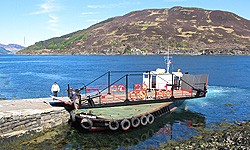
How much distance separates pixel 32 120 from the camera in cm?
1988

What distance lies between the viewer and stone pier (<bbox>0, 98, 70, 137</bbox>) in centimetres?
1839

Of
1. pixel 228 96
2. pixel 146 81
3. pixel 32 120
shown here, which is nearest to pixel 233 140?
pixel 146 81

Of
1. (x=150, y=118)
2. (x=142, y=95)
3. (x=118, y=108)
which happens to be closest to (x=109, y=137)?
(x=118, y=108)

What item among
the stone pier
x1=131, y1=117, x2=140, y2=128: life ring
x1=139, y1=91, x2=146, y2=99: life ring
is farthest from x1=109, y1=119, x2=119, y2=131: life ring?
x1=139, y1=91, x2=146, y2=99: life ring

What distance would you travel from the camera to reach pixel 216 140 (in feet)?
62.5

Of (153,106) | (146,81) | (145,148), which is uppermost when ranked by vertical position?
(146,81)

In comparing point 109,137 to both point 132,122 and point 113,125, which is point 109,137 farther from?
point 132,122

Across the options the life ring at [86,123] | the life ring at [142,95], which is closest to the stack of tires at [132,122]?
the life ring at [86,123]

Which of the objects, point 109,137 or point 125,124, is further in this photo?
point 125,124

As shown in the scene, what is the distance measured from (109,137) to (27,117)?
731cm

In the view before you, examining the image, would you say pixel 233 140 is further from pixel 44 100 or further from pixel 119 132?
pixel 44 100

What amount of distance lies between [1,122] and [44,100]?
7078mm

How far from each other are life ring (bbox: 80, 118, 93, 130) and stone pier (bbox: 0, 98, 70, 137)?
2.75 m

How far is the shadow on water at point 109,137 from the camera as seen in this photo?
18.9m
